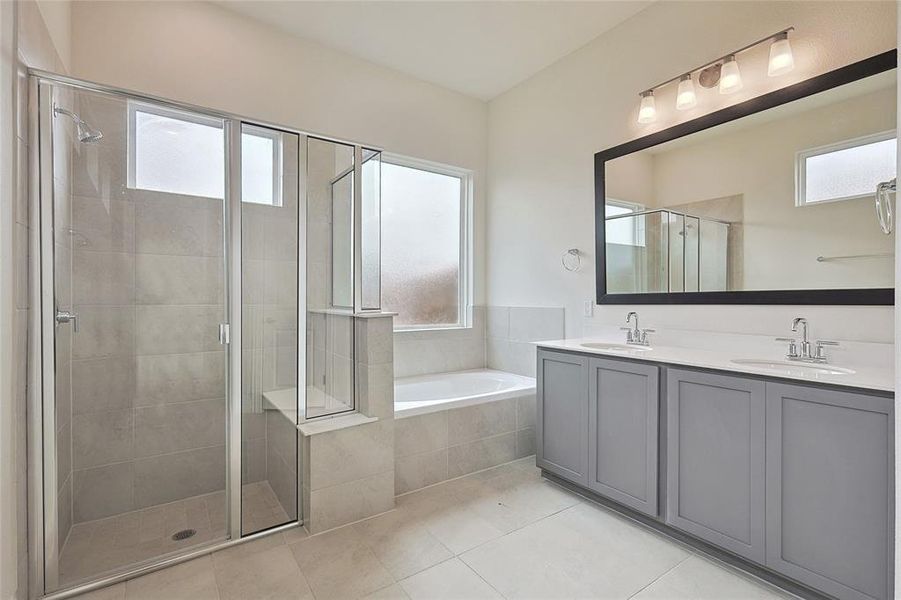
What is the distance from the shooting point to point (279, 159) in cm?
212

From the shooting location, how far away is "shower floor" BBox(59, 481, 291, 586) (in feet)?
5.75

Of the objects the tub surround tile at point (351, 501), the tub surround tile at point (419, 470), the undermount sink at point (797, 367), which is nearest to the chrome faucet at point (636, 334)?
the undermount sink at point (797, 367)

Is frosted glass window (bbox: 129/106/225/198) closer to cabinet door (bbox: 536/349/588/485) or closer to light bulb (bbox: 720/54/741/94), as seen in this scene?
cabinet door (bbox: 536/349/588/485)

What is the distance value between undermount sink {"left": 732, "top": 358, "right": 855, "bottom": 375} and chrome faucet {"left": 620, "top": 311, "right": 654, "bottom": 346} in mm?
571

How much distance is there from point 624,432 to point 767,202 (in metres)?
1.33

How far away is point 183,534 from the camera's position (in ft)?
6.54

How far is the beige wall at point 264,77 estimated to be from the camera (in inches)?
91.0

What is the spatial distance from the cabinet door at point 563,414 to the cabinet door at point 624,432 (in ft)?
0.18

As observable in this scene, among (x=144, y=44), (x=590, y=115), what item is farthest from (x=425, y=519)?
(x=144, y=44)

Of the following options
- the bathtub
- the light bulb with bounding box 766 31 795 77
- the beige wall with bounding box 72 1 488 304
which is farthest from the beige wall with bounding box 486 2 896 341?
the bathtub

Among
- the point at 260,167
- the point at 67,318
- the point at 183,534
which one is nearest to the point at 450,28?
the point at 260,167

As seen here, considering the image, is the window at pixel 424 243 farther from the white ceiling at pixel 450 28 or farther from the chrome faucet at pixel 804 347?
the chrome faucet at pixel 804 347

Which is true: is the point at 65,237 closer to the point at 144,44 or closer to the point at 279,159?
the point at 279,159

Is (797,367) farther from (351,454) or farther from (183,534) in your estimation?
(183,534)
